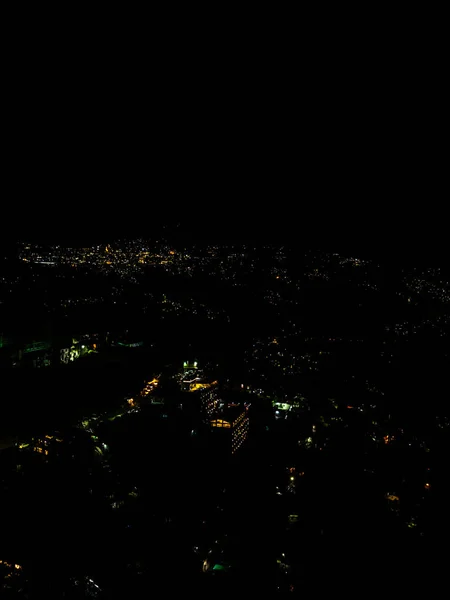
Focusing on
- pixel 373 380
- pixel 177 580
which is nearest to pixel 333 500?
pixel 177 580

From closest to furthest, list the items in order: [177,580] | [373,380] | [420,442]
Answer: [177,580] < [420,442] < [373,380]

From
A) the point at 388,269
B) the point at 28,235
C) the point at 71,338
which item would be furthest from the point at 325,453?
the point at 388,269

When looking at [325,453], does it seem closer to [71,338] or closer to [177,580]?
[177,580]

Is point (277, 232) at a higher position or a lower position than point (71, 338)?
higher

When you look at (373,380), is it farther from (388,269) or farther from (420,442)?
(388,269)

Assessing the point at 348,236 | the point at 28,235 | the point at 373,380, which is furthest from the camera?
the point at 348,236

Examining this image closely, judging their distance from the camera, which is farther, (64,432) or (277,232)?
(277,232)
